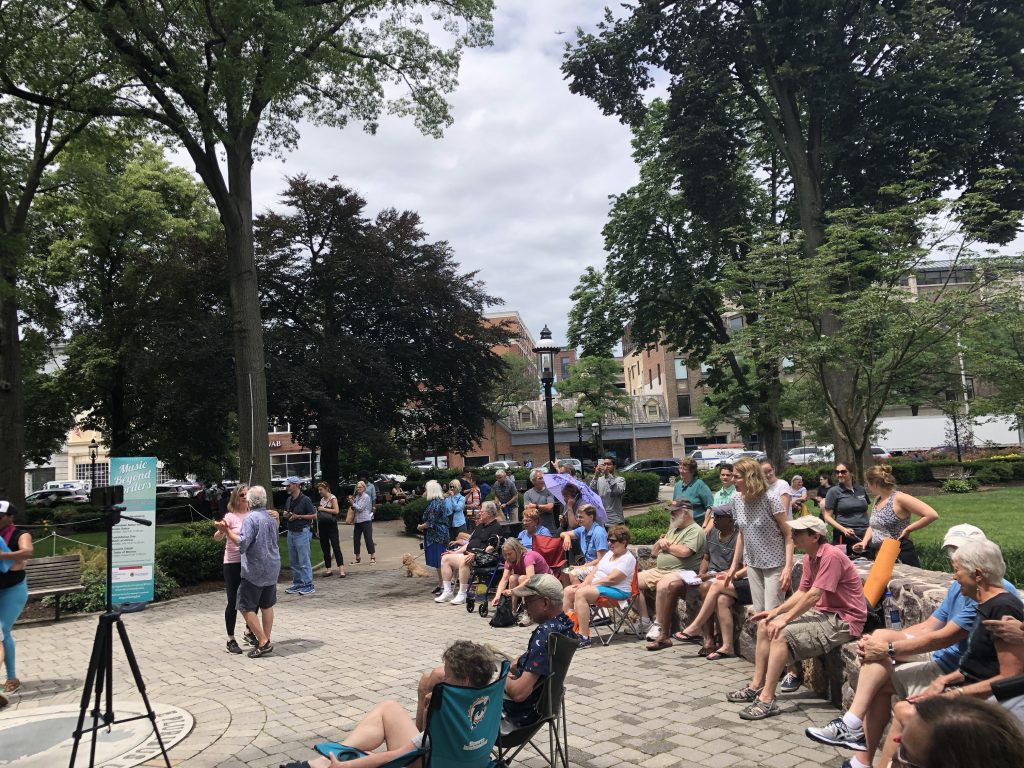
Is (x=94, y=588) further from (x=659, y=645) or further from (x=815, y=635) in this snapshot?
(x=815, y=635)

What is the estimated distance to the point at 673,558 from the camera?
7.87 metres

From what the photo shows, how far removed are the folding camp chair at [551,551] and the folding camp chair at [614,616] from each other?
42.3 inches

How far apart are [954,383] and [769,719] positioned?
80.1ft

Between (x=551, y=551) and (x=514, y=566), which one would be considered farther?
(x=551, y=551)

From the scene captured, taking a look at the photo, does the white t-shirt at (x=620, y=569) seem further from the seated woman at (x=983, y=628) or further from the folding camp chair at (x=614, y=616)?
the seated woman at (x=983, y=628)

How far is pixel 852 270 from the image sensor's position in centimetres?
1630

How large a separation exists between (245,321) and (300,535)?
4790 millimetres

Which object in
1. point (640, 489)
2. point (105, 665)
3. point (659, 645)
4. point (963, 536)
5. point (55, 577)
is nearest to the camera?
point (963, 536)

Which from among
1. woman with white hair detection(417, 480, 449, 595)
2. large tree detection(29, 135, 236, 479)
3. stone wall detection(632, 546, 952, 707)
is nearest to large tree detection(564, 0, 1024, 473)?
woman with white hair detection(417, 480, 449, 595)

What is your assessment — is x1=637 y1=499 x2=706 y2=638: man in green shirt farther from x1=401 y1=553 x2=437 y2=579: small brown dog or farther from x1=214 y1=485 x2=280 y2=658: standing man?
x1=401 y1=553 x2=437 y2=579: small brown dog

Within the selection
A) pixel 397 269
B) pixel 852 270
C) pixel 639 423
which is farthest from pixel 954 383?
pixel 639 423

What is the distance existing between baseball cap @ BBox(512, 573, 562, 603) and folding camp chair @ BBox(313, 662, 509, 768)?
5.85 ft

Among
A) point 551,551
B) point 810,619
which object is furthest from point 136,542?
point 810,619

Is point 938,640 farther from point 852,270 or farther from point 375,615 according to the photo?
Answer: point 852,270
